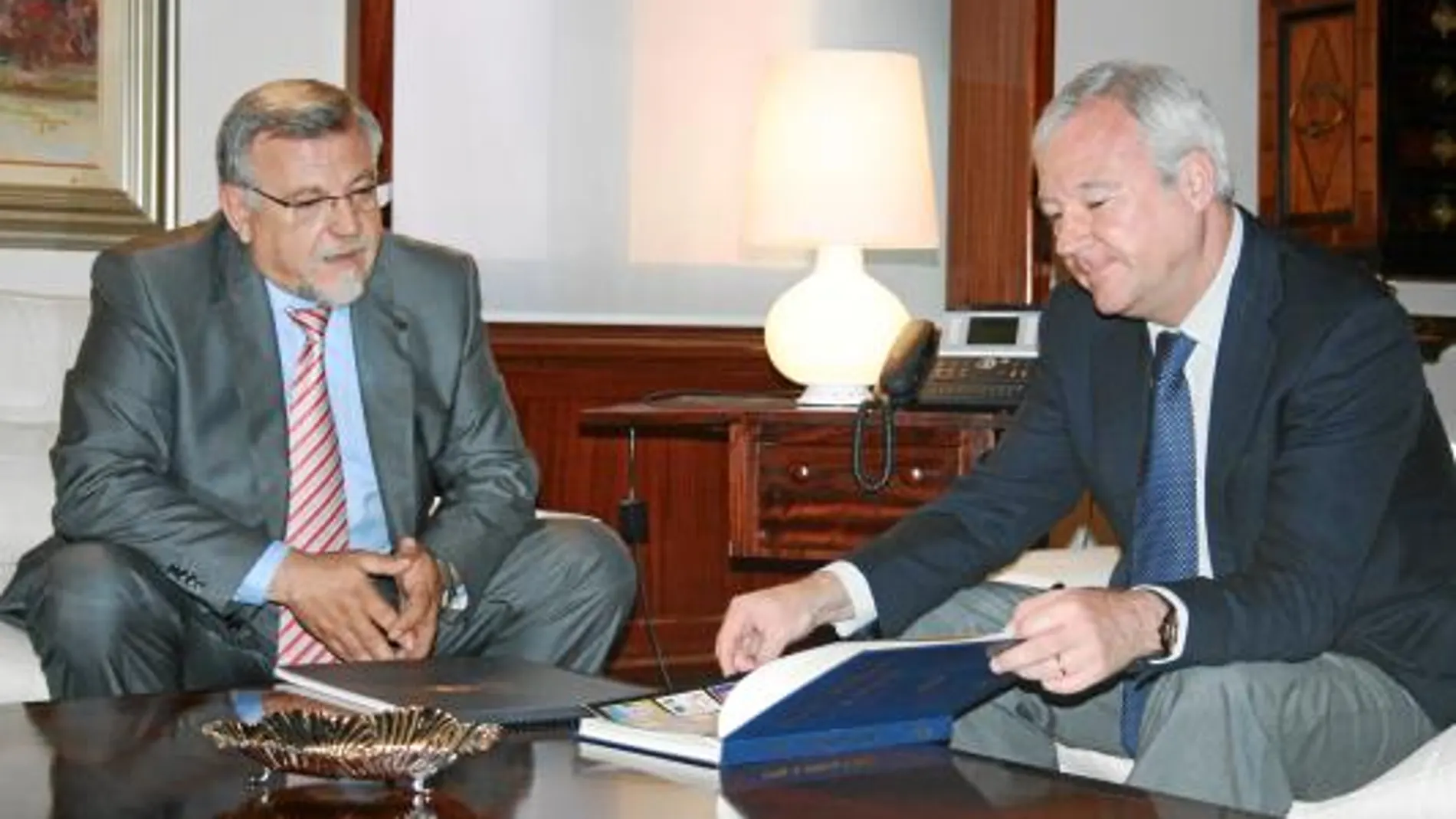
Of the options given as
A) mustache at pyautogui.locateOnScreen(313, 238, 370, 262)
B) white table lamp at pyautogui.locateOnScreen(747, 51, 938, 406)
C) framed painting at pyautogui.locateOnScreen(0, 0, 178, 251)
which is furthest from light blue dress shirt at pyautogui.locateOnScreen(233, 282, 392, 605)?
framed painting at pyautogui.locateOnScreen(0, 0, 178, 251)

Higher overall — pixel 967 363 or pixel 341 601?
pixel 967 363

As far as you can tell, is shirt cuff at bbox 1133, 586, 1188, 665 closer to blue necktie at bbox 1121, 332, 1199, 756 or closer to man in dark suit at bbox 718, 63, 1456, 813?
man in dark suit at bbox 718, 63, 1456, 813

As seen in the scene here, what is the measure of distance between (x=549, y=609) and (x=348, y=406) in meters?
0.42

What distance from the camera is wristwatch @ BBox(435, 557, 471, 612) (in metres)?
3.08

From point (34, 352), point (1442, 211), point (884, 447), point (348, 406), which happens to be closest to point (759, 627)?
point (348, 406)

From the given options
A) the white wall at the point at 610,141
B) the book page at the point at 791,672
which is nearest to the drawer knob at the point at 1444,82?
the white wall at the point at 610,141

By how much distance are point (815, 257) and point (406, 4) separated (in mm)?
1072

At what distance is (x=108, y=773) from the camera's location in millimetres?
1976

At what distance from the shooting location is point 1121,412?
2.58m

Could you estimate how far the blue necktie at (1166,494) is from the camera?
2467mm

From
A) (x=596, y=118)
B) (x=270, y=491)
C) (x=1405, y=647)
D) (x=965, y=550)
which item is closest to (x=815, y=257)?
(x=596, y=118)

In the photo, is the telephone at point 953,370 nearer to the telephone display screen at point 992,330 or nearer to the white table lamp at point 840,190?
the telephone display screen at point 992,330

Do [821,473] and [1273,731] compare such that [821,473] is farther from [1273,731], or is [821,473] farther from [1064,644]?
[1064,644]

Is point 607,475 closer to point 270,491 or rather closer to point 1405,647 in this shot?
point 270,491
